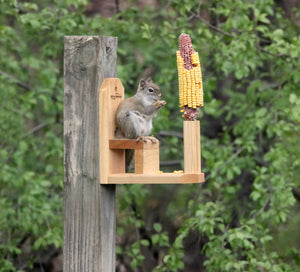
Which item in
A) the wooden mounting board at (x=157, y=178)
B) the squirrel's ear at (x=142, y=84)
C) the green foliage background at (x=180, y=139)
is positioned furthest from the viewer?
the green foliage background at (x=180, y=139)

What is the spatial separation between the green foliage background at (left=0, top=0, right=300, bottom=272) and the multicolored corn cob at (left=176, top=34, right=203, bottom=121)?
1895 mm

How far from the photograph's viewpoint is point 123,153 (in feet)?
9.23

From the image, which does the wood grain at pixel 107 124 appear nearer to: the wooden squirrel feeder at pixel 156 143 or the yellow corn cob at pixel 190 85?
the wooden squirrel feeder at pixel 156 143

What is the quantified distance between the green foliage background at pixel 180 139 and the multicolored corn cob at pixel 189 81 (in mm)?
1895

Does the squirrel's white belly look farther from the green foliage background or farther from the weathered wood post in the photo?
the green foliage background

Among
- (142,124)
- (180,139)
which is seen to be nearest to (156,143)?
(142,124)

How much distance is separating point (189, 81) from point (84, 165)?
1.70 feet

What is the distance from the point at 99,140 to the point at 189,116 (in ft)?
1.18

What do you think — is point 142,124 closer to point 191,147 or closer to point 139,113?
point 139,113

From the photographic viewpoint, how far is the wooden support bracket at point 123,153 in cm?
255

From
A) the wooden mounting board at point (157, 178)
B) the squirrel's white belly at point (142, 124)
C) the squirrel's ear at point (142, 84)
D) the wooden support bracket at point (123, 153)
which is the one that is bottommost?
the wooden mounting board at point (157, 178)

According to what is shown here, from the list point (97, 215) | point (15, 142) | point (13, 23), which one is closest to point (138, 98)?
point (97, 215)

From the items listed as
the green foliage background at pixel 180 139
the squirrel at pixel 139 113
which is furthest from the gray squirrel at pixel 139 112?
the green foliage background at pixel 180 139

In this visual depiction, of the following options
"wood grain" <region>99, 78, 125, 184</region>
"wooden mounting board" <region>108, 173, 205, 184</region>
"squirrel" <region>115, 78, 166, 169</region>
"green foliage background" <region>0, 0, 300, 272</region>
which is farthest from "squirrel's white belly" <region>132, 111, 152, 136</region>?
"green foliage background" <region>0, 0, 300, 272</region>
